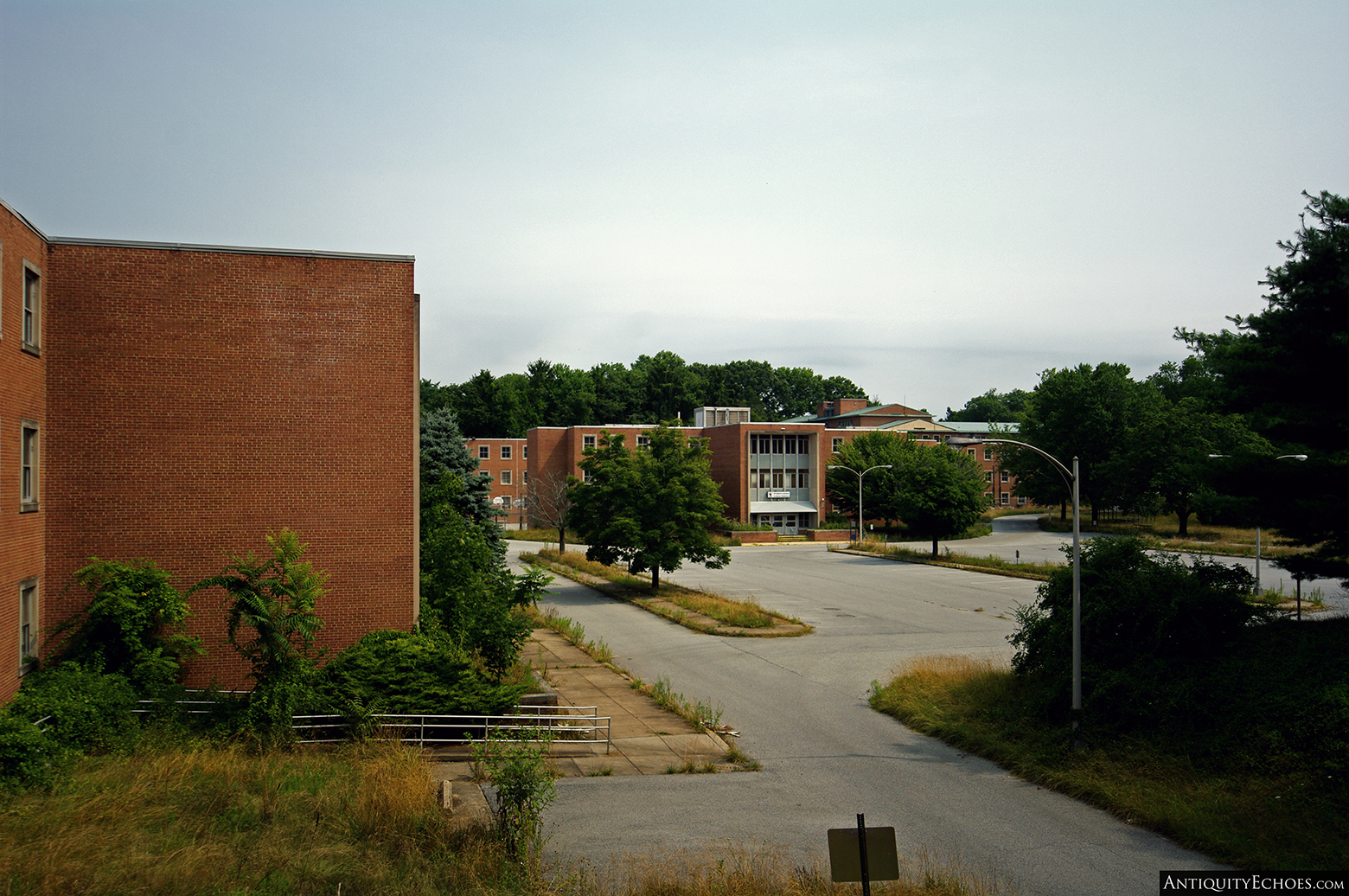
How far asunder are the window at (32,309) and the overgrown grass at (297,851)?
30.0ft

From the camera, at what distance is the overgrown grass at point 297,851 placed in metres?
10.0

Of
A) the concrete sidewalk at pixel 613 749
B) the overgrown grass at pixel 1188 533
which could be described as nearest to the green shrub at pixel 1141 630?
the concrete sidewalk at pixel 613 749

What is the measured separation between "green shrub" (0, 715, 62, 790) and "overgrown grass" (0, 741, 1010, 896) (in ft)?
1.13

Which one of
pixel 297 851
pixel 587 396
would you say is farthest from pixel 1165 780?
pixel 587 396

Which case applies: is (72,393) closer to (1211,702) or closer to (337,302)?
(337,302)

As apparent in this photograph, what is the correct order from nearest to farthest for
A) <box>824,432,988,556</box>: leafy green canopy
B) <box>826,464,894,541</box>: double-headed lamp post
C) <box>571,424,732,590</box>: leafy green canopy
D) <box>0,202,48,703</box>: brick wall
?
<box>0,202,48,703</box>: brick wall
<box>571,424,732,590</box>: leafy green canopy
<box>824,432,988,556</box>: leafy green canopy
<box>826,464,894,541</box>: double-headed lamp post

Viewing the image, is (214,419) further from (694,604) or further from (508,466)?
(508,466)

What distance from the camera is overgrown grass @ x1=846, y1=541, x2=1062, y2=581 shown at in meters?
49.0

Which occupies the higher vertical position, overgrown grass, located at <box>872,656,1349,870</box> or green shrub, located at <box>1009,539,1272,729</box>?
green shrub, located at <box>1009,539,1272,729</box>

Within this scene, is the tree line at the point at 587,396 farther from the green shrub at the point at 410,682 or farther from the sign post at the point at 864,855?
the sign post at the point at 864,855

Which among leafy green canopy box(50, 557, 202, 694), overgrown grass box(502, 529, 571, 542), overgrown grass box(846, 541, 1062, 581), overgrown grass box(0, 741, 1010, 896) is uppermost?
leafy green canopy box(50, 557, 202, 694)

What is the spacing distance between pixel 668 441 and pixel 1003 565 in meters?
21.9

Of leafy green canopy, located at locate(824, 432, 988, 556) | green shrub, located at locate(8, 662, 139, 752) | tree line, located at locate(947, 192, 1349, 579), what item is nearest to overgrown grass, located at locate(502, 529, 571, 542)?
leafy green canopy, located at locate(824, 432, 988, 556)

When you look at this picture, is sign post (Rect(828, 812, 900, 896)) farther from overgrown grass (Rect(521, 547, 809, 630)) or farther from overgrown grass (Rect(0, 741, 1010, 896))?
overgrown grass (Rect(521, 547, 809, 630))
